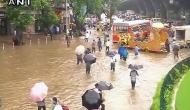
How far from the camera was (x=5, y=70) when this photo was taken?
29.5 metres

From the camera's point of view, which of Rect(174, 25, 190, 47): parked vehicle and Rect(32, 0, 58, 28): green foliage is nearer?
Rect(174, 25, 190, 47): parked vehicle

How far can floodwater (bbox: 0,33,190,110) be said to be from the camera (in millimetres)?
21156

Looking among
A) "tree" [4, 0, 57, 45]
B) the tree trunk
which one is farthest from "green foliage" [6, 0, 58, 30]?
the tree trunk

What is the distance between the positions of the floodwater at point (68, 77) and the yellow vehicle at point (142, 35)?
1.64m

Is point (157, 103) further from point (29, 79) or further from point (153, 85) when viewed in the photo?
point (29, 79)

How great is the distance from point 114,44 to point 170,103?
86.1ft

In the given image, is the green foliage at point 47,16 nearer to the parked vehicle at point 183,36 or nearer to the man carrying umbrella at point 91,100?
the parked vehicle at point 183,36

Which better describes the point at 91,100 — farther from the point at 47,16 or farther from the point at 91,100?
the point at 47,16

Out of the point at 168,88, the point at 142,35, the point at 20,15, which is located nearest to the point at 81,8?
the point at 20,15

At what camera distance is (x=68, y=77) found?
27.2m

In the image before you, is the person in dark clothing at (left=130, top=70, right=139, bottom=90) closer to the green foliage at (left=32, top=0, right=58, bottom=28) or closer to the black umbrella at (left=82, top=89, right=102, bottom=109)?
the black umbrella at (left=82, top=89, right=102, bottom=109)

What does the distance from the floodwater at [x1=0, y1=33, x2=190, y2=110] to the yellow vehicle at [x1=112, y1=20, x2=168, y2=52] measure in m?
1.64

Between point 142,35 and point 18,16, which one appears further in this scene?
point 18,16

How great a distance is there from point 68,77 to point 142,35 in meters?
16.7
